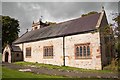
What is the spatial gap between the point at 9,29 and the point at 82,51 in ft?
156

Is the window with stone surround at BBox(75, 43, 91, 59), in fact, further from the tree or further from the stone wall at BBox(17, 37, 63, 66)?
the tree

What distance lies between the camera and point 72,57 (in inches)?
1078

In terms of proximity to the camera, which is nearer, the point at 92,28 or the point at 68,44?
the point at 92,28

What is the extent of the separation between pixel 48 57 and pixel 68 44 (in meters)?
6.09

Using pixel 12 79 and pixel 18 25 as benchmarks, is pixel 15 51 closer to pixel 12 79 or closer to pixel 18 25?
pixel 12 79

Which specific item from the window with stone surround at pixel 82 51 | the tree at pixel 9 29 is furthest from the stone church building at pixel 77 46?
the tree at pixel 9 29

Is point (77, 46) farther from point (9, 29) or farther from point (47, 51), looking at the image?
point (9, 29)

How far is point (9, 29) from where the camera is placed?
220ft

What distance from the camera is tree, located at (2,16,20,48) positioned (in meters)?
64.9

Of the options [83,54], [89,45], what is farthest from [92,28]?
[83,54]

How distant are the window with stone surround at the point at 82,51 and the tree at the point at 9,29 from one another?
42477 millimetres

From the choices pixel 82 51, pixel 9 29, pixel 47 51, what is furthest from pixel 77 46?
pixel 9 29

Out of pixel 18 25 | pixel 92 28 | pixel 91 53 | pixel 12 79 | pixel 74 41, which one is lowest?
pixel 12 79

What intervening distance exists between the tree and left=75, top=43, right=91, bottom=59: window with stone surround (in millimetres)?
42477
